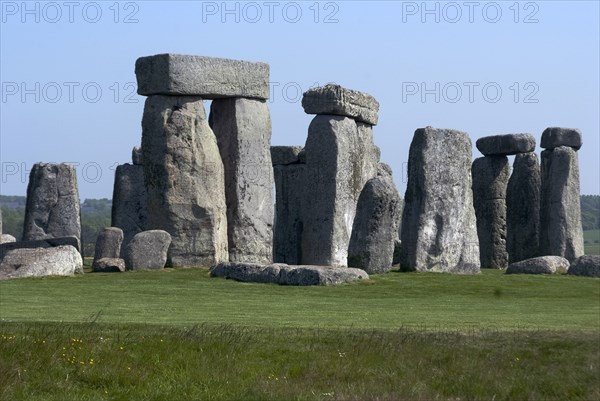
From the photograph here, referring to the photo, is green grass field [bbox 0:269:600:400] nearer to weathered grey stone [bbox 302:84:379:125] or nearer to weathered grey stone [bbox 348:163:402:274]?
weathered grey stone [bbox 348:163:402:274]

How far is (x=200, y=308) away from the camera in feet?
72.5

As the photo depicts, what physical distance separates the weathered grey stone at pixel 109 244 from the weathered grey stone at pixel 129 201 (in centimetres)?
591

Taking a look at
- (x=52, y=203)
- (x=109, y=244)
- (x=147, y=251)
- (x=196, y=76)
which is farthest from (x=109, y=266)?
(x=52, y=203)

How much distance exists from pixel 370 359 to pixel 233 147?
18.5 metres

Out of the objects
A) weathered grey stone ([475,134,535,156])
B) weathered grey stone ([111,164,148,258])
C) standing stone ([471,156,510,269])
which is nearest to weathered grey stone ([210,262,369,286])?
standing stone ([471,156,510,269])

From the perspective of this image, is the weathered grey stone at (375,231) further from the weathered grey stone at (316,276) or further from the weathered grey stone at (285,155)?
the weathered grey stone at (285,155)

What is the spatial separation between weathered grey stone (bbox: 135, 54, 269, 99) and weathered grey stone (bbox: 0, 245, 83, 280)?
4740mm

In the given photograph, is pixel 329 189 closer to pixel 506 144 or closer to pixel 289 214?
pixel 289 214

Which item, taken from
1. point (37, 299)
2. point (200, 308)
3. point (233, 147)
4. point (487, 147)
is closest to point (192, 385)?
point (200, 308)

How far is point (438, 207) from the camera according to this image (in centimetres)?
3297

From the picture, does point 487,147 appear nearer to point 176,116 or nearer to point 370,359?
point 176,116

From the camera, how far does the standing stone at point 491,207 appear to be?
3991 centimetres

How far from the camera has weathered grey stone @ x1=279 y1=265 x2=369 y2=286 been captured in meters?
26.9

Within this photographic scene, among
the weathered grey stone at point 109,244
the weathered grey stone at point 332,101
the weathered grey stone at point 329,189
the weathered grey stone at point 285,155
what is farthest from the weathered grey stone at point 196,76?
the weathered grey stone at point 285,155
